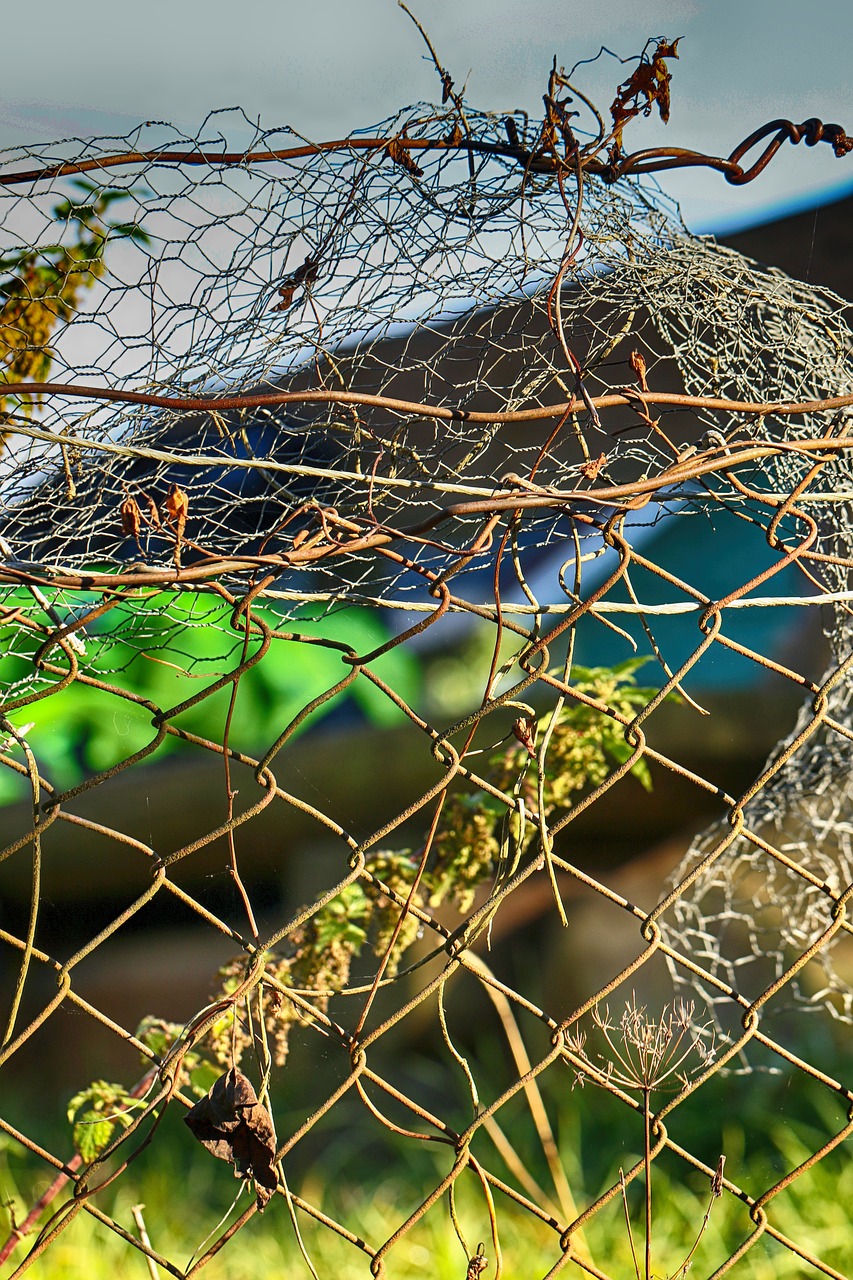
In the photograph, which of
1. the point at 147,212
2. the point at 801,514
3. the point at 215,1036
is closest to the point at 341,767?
the point at 215,1036

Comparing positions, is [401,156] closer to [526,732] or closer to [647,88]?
[647,88]

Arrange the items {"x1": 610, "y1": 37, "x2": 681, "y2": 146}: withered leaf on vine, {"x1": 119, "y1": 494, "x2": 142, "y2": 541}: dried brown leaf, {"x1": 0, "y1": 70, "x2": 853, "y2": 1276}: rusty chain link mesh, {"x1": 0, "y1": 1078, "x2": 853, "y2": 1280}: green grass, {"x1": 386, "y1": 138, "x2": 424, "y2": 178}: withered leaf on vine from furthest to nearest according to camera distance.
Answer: {"x1": 0, "y1": 1078, "x2": 853, "y2": 1280}: green grass < {"x1": 386, "y1": 138, "x2": 424, "y2": 178}: withered leaf on vine < {"x1": 610, "y1": 37, "x2": 681, "y2": 146}: withered leaf on vine < {"x1": 0, "y1": 70, "x2": 853, "y2": 1276}: rusty chain link mesh < {"x1": 119, "y1": 494, "x2": 142, "y2": 541}: dried brown leaf

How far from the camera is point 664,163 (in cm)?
128

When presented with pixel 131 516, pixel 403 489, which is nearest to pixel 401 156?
pixel 403 489

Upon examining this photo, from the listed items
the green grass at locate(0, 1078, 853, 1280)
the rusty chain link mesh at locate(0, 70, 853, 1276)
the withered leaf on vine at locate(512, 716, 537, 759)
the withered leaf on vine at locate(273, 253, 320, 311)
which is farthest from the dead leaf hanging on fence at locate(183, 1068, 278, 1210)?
the green grass at locate(0, 1078, 853, 1280)

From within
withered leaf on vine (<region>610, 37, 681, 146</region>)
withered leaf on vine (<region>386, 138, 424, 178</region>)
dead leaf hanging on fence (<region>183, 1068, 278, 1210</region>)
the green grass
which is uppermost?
withered leaf on vine (<region>610, 37, 681, 146</region>)

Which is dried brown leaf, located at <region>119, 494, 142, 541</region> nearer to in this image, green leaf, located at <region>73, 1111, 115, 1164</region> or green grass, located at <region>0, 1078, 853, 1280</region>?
green leaf, located at <region>73, 1111, 115, 1164</region>

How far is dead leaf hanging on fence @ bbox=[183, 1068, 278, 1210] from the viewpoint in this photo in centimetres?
82

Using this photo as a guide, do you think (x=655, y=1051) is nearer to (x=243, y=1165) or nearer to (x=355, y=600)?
(x=243, y=1165)

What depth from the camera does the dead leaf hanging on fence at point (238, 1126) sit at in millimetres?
818

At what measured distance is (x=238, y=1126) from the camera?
82cm

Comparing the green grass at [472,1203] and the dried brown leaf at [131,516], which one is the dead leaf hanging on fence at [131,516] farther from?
the green grass at [472,1203]

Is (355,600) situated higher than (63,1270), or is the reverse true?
(355,600)

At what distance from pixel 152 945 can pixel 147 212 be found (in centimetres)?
248
